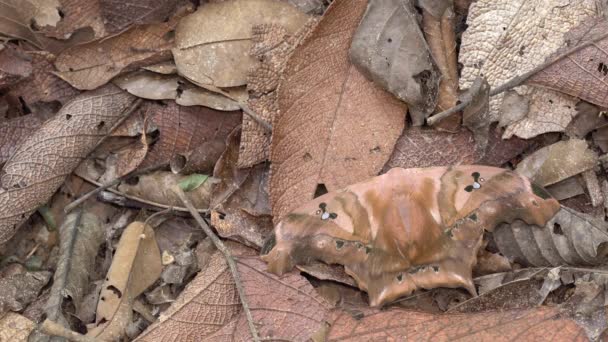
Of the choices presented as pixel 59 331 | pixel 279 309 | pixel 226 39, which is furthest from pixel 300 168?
pixel 59 331

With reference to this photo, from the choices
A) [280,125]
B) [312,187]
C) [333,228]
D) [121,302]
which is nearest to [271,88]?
[280,125]

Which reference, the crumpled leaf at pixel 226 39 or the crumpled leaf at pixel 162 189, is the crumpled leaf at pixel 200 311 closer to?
the crumpled leaf at pixel 162 189

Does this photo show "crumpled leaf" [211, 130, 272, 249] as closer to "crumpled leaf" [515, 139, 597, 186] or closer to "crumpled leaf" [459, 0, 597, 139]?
"crumpled leaf" [459, 0, 597, 139]

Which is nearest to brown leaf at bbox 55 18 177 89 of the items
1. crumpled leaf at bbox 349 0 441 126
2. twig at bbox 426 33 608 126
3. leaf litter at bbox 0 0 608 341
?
leaf litter at bbox 0 0 608 341

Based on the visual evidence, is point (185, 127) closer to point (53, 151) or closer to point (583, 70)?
point (53, 151)

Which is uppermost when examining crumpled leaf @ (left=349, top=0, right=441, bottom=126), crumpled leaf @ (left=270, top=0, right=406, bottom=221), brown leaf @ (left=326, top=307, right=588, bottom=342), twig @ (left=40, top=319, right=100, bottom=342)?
crumpled leaf @ (left=349, top=0, right=441, bottom=126)

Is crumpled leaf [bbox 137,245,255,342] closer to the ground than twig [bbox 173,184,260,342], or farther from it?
closer to the ground

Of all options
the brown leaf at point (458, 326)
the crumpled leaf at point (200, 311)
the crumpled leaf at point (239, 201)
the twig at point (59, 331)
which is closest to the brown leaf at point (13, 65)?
the crumpled leaf at point (239, 201)
